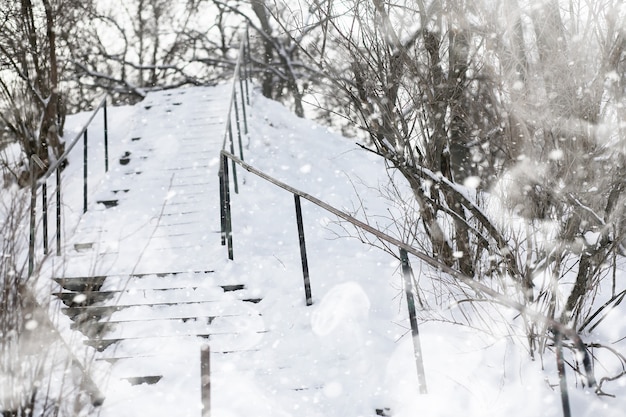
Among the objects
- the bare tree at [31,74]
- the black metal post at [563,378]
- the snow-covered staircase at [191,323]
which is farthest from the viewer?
the bare tree at [31,74]

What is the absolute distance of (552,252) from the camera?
427 centimetres

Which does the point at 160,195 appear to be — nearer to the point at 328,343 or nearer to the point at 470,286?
the point at 328,343

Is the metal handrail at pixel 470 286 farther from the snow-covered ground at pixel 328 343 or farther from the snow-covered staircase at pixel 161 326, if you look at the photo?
the snow-covered staircase at pixel 161 326

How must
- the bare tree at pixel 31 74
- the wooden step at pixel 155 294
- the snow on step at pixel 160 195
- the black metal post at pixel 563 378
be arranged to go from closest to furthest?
1. the black metal post at pixel 563 378
2. the wooden step at pixel 155 294
3. the snow on step at pixel 160 195
4. the bare tree at pixel 31 74

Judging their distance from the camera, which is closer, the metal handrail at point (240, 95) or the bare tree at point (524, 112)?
the bare tree at point (524, 112)

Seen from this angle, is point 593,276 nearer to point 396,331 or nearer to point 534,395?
point 534,395

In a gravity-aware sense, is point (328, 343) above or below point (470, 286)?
below

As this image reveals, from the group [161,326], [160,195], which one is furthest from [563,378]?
[160,195]

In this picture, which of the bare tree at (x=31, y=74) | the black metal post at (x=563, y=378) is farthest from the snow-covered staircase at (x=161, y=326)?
the bare tree at (x=31, y=74)

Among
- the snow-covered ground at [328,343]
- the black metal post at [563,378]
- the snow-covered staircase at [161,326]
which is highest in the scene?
the black metal post at [563,378]

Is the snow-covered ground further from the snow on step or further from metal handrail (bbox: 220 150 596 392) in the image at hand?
metal handrail (bbox: 220 150 596 392)

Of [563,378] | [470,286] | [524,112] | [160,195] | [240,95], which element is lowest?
[160,195]

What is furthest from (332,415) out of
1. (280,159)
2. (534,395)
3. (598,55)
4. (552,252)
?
(280,159)

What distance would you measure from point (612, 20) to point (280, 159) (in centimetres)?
569
